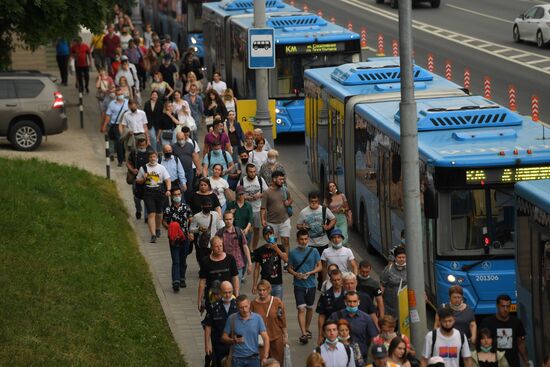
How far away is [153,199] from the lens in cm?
2436

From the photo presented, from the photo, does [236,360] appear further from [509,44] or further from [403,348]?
[509,44]

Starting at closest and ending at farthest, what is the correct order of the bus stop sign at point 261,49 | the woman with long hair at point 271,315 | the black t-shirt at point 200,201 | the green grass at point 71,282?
1. the woman with long hair at point 271,315
2. the green grass at point 71,282
3. the black t-shirt at point 200,201
4. the bus stop sign at point 261,49

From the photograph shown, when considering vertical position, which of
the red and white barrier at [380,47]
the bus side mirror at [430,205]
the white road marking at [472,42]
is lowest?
the white road marking at [472,42]

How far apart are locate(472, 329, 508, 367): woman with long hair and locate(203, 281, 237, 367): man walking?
277cm

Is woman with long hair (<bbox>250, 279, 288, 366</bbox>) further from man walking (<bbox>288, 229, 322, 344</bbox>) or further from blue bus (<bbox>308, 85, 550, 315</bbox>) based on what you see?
blue bus (<bbox>308, 85, 550, 315</bbox>)

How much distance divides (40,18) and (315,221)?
5.35m

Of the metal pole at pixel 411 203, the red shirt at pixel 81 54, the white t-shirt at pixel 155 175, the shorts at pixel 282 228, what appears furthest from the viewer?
the red shirt at pixel 81 54

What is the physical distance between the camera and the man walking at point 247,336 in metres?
15.5

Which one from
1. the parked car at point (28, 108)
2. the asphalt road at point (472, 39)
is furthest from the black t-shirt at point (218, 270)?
the asphalt road at point (472, 39)

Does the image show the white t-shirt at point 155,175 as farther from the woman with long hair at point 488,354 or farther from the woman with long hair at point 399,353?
the woman with long hair at point 399,353

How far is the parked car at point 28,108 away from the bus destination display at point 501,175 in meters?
16.2

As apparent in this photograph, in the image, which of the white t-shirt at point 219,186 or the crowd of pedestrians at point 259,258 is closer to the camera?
the crowd of pedestrians at point 259,258

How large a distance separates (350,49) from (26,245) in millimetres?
12682

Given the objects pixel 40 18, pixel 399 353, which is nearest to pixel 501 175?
pixel 399 353
